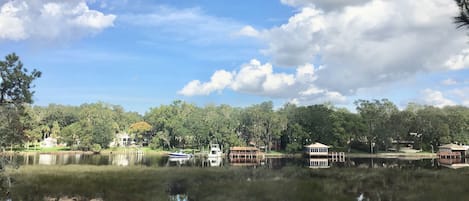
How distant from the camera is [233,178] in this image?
37.6 m

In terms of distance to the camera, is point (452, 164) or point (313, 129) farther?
point (313, 129)

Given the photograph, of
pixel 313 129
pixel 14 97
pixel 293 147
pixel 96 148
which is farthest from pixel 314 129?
pixel 14 97

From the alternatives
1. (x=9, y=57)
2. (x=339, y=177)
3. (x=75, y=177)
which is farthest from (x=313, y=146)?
(x=9, y=57)

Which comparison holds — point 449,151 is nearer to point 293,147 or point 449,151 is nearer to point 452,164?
point 452,164

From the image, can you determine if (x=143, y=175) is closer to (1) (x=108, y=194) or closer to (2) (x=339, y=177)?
(1) (x=108, y=194)

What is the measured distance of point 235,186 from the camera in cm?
3173

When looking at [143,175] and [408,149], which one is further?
[408,149]

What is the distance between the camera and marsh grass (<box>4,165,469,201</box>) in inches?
1071

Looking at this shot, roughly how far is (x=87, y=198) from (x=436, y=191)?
Answer: 78.7 ft

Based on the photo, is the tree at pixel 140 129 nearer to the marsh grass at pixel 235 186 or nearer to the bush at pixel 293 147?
the bush at pixel 293 147

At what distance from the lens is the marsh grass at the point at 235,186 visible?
27.2 m

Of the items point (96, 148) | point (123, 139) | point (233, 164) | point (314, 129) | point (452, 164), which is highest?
point (314, 129)

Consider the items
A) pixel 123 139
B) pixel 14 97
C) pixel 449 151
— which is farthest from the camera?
pixel 123 139

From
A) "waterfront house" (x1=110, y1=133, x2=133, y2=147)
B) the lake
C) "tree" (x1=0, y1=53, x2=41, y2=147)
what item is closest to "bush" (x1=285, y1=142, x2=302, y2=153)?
the lake
